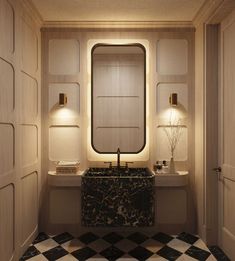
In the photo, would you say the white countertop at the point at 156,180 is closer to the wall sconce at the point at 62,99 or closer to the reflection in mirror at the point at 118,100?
the reflection in mirror at the point at 118,100

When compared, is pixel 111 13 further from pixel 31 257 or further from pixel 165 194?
pixel 31 257

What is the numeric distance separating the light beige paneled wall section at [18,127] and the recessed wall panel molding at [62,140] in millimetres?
175

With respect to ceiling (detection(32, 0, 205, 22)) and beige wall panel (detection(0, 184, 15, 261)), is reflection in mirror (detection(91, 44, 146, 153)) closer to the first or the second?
ceiling (detection(32, 0, 205, 22))

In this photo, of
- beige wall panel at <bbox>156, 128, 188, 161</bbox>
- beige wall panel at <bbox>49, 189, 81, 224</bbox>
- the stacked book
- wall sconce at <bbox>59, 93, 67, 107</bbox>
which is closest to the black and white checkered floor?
beige wall panel at <bbox>49, 189, 81, 224</bbox>

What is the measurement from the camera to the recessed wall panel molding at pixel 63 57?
Answer: 321cm

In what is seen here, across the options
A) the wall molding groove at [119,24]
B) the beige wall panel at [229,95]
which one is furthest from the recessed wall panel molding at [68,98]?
the beige wall panel at [229,95]

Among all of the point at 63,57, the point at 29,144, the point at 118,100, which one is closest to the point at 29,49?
the point at 63,57

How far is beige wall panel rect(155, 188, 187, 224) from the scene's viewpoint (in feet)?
10.4

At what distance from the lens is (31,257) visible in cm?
257

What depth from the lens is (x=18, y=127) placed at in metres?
2.44

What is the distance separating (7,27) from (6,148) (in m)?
1.09

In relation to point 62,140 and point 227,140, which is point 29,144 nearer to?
point 62,140

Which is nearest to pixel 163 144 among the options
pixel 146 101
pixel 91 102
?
pixel 146 101

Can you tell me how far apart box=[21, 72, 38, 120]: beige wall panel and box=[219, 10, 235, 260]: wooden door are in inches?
84.3
